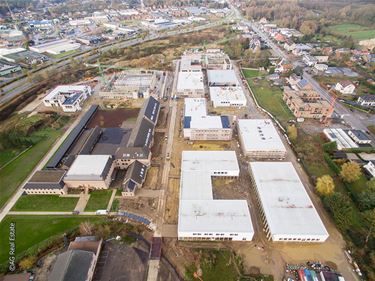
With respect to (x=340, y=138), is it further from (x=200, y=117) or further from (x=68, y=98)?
(x=68, y=98)

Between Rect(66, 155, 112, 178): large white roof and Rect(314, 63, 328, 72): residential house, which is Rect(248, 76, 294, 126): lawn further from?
Rect(66, 155, 112, 178): large white roof

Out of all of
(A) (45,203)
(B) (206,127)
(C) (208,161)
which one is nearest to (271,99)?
(B) (206,127)

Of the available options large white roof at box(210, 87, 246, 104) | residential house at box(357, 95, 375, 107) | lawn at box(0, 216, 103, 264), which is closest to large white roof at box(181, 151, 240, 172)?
lawn at box(0, 216, 103, 264)

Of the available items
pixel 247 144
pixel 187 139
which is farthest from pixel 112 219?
pixel 247 144

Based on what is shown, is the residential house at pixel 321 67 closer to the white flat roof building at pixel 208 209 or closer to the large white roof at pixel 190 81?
the large white roof at pixel 190 81

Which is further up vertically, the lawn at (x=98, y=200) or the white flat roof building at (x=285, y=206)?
the white flat roof building at (x=285, y=206)

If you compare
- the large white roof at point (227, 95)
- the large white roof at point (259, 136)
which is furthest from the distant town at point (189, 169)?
the large white roof at point (227, 95)
